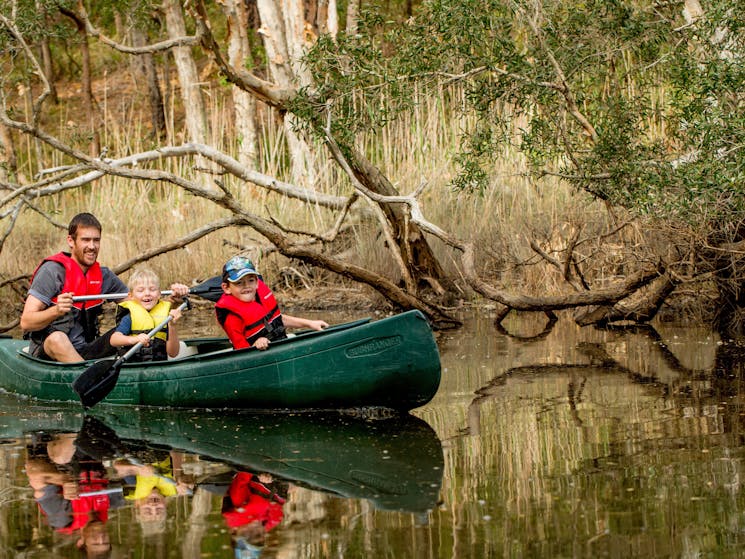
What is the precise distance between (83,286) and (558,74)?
12.8 feet

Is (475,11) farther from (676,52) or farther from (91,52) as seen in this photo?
(91,52)

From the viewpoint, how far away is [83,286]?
851 centimetres

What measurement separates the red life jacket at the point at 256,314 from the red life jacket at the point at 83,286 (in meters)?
1.10

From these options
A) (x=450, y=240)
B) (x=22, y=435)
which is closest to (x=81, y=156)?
(x=450, y=240)

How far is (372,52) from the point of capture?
9.41 metres

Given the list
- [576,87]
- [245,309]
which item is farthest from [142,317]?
[576,87]

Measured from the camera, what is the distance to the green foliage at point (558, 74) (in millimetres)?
8633

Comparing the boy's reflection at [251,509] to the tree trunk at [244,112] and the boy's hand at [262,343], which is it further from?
the tree trunk at [244,112]

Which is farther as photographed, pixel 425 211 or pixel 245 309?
pixel 425 211

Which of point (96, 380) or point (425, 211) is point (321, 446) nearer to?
point (96, 380)

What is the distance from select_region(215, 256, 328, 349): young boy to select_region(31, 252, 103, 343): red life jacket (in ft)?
3.71

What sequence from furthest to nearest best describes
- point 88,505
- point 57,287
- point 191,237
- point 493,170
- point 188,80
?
point 188,80, point 493,170, point 191,237, point 57,287, point 88,505

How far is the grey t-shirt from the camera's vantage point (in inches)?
328

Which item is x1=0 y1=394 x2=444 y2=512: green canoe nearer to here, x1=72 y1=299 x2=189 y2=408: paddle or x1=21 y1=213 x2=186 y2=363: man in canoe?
x1=72 y1=299 x2=189 y2=408: paddle
